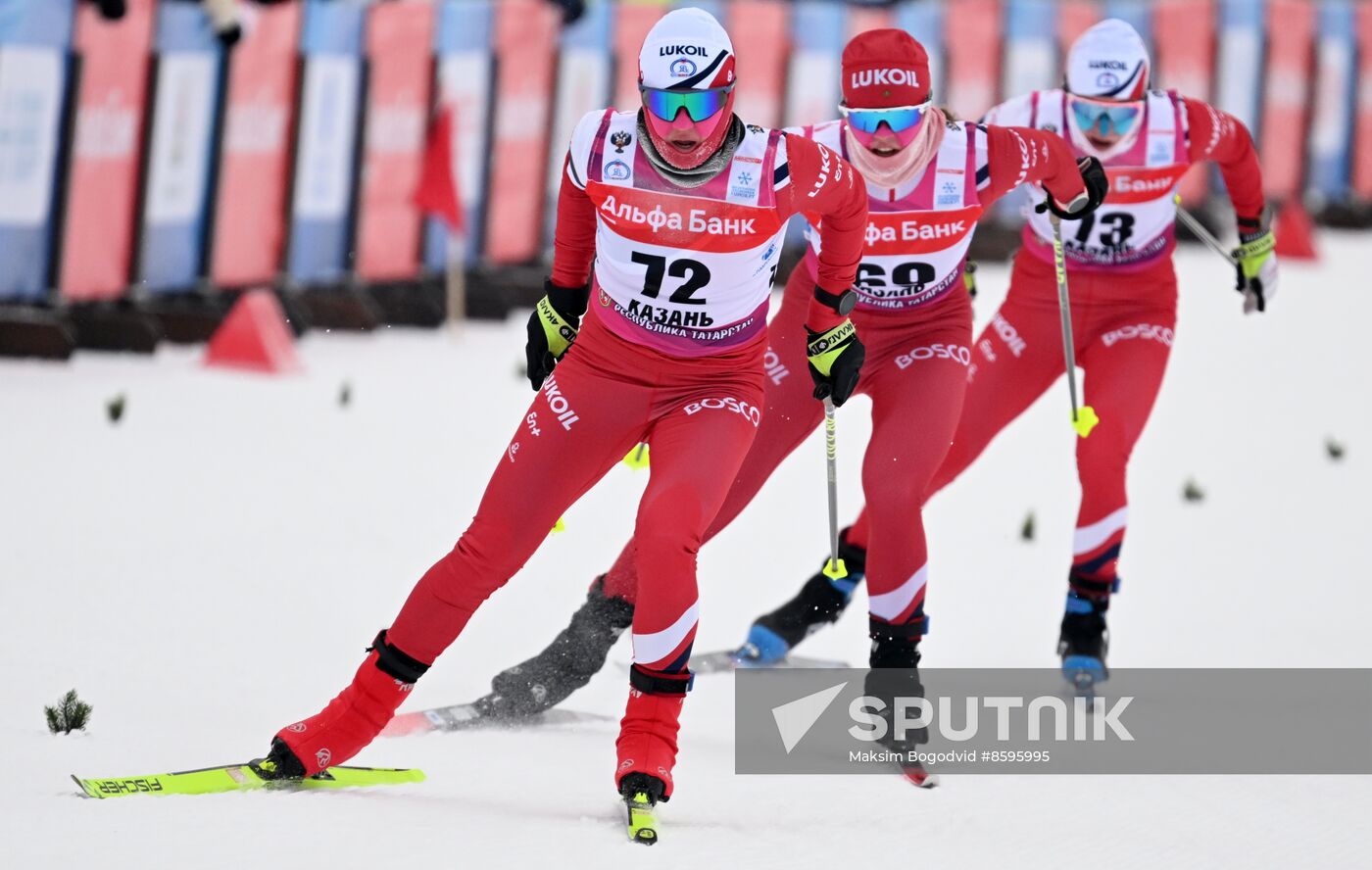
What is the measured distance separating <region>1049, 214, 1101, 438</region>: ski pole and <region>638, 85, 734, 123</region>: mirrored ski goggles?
2.10 m

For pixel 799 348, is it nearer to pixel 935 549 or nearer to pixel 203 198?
pixel 935 549

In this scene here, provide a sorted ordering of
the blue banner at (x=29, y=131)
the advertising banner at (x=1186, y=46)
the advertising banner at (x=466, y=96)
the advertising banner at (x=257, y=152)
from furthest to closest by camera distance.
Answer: the advertising banner at (x=1186, y=46) < the advertising banner at (x=466, y=96) < the advertising banner at (x=257, y=152) < the blue banner at (x=29, y=131)

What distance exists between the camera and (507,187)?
1491 cm

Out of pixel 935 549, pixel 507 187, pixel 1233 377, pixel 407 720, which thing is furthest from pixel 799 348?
pixel 507 187

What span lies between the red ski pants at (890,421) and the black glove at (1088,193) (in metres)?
0.48

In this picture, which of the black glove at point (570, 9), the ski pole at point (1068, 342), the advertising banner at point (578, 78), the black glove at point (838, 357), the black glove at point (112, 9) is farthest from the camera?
the advertising banner at point (578, 78)

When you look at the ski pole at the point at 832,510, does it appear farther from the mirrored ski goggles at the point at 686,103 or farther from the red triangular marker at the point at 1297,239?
the red triangular marker at the point at 1297,239

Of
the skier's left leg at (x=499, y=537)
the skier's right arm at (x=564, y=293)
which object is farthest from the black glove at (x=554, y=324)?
the skier's left leg at (x=499, y=537)

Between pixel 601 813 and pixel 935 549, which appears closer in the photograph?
pixel 601 813

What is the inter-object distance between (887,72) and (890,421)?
1.12 meters

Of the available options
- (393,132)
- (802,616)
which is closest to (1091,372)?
(802,616)

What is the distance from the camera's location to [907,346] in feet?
20.4

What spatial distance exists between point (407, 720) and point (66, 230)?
245 inches

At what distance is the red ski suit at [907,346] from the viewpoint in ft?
19.0
